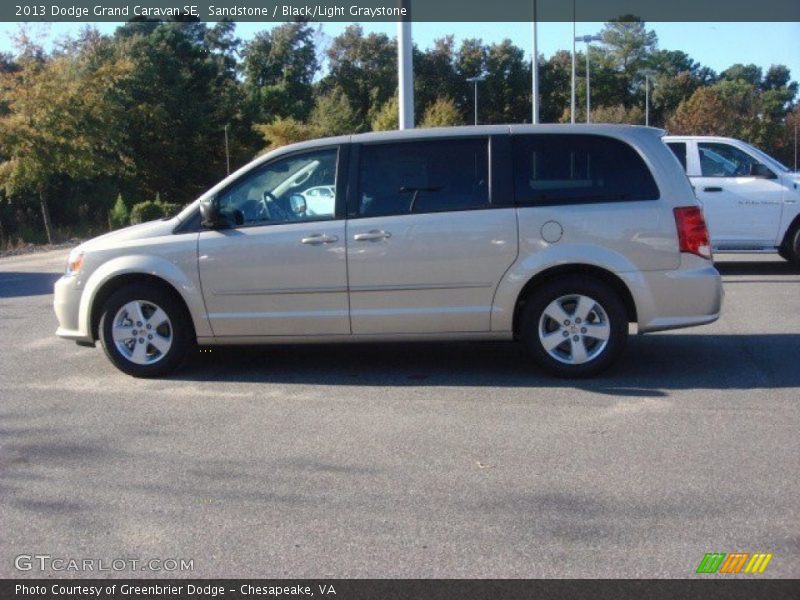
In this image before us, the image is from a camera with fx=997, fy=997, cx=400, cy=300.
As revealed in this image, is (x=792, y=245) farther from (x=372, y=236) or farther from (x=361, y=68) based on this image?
(x=361, y=68)

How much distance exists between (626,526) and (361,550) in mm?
1248

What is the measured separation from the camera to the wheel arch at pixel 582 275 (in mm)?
7523

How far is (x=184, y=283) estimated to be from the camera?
779 cm

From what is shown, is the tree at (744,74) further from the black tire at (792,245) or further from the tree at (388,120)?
the black tire at (792,245)

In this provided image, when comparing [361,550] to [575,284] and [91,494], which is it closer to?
[91,494]

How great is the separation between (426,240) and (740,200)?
7.47 m

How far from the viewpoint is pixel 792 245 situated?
13.6 meters

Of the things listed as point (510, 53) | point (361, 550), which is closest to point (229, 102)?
point (510, 53)

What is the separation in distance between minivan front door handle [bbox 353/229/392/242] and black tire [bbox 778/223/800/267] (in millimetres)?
8072

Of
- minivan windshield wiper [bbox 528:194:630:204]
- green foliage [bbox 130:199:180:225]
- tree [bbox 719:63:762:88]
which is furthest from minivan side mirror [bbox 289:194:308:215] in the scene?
tree [bbox 719:63:762:88]

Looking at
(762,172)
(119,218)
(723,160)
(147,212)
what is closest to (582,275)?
(762,172)

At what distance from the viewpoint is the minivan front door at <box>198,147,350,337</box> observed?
7.66m

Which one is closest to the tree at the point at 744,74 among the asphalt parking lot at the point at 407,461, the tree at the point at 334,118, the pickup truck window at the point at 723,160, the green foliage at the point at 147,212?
the tree at the point at 334,118

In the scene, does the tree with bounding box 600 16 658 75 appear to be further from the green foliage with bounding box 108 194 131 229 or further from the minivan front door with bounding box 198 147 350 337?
Answer: the minivan front door with bounding box 198 147 350 337
